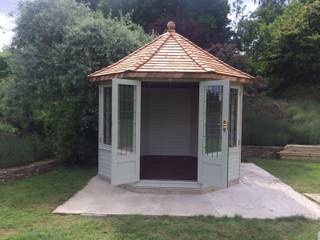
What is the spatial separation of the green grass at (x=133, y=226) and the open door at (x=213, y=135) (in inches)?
47.6

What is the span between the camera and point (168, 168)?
816cm

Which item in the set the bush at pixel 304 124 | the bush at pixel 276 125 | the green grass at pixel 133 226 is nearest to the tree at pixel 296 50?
the bush at pixel 304 124

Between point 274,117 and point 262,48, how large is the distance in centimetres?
617

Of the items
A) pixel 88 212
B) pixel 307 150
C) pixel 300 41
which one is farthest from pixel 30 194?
pixel 300 41

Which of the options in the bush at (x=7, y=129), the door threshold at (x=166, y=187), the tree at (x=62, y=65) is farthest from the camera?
the bush at (x=7, y=129)

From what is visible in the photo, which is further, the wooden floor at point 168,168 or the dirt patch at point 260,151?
the dirt patch at point 260,151

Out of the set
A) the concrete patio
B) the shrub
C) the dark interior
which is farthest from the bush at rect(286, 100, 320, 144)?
the shrub

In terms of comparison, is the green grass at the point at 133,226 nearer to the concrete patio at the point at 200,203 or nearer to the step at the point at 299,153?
the concrete patio at the point at 200,203

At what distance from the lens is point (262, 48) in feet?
56.1

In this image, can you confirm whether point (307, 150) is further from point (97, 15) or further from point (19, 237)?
point (19, 237)

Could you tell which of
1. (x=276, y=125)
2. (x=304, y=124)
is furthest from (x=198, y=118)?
(x=304, y=124)

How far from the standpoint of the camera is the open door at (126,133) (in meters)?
6.03

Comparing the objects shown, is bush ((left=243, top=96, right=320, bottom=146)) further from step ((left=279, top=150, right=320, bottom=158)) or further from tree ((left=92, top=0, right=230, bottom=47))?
tree ((left=92, top=0, right=230, bottom=47))

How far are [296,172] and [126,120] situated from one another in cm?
490
